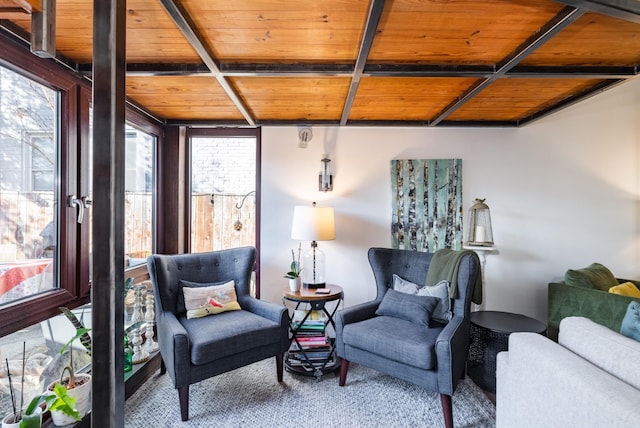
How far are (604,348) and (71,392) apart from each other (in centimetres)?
247

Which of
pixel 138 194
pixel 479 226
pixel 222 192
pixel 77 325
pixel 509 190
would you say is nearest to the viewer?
pixel 77 325

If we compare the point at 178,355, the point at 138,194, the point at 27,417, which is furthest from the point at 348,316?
the point at 138,194

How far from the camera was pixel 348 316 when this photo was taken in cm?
236

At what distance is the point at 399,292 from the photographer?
8.23 feet

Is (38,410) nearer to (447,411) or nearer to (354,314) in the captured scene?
(354,314)

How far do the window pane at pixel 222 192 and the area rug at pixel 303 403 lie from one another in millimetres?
1342

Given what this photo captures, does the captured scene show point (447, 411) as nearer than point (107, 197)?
No

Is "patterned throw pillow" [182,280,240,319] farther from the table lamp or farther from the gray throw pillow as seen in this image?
the gray throw pillow

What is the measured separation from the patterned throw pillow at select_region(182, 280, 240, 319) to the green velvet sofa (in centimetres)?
256

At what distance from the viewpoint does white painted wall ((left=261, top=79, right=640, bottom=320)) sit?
3.04 m

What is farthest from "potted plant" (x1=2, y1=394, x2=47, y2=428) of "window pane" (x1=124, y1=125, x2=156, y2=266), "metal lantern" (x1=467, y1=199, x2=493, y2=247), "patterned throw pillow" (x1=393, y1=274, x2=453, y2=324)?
"metal lantern" (x1=467, y1=199, x2=493, y2=247)

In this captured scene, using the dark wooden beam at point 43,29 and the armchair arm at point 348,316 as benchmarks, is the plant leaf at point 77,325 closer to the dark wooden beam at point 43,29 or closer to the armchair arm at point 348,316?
the dark wooden beam at point 43,29

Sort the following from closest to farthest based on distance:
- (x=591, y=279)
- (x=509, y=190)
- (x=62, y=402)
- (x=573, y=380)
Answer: (x=573, y=380)
(x=62, y=402)
(x=591, y=279)
(x=509, y=190)

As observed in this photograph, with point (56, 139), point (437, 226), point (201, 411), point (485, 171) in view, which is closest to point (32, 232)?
point (56, 139)
